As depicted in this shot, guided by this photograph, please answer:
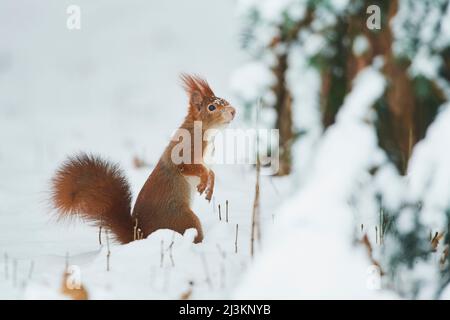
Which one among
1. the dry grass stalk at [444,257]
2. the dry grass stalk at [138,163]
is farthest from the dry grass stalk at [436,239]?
the dry grass stalk at [138,163]

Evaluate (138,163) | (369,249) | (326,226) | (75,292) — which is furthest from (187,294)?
(138,163)

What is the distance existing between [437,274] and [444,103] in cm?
62

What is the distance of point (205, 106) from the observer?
125 inches

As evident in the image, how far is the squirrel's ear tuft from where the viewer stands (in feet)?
10.4

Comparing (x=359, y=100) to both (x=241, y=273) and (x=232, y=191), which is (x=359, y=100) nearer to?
(x=241, y=273)

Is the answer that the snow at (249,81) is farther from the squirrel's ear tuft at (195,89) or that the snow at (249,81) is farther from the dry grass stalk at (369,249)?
the dry grass stalk at (369,249)

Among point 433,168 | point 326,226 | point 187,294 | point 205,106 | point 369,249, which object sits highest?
point 205,106

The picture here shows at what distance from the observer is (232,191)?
3881 millimetres

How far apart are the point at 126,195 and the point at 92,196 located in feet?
0.51

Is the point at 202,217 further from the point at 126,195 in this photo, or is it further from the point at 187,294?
the point at 187,294

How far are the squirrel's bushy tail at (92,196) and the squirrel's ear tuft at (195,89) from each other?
1.68ft

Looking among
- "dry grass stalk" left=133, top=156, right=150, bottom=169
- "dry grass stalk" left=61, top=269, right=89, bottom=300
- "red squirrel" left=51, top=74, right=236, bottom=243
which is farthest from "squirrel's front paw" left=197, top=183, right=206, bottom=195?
"dry grass stalk" left=133, top=156, right=150, bottom=169

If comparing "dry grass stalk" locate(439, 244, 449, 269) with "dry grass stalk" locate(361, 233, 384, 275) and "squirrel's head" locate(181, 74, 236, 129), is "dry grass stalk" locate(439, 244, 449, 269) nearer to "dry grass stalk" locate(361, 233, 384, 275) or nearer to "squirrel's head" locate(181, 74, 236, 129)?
"dry grass stalk" locate(361, 233, 384, 275)
